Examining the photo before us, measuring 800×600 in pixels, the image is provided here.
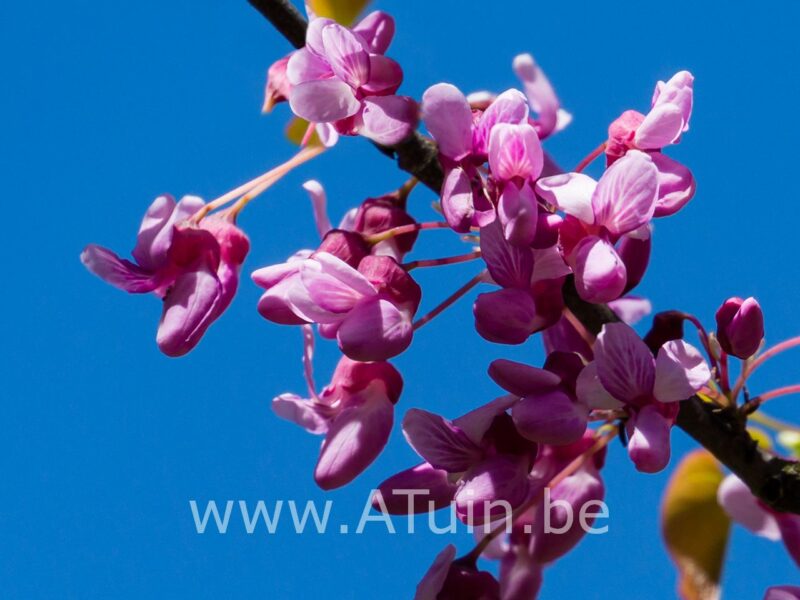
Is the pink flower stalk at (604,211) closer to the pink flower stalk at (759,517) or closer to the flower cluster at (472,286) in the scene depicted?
the flower cluster at (472,286)

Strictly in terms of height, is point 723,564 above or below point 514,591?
above

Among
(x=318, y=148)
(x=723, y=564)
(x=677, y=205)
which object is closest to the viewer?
(x=677, y=205)

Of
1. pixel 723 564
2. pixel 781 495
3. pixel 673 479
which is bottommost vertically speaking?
pixel 781 495

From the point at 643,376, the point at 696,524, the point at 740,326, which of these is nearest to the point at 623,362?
the point at 643,376

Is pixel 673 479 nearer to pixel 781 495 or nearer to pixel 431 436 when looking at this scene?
pixel 781 495

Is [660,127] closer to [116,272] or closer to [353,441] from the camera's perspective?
[353,441]

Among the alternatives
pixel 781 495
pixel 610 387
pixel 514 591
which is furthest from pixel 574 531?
pixel 610 387

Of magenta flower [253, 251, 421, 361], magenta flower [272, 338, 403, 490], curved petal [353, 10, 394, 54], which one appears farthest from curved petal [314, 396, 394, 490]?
curved petal [353, 10, 394, 54]

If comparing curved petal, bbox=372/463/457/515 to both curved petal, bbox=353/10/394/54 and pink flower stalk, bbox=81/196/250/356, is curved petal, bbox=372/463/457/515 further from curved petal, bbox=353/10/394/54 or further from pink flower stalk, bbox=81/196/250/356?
curved petal, bbox=353/10/394/54

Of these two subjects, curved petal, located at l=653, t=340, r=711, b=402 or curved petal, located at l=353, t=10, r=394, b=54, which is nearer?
curved petal, located at l=653, t=340, r=711, b=402
